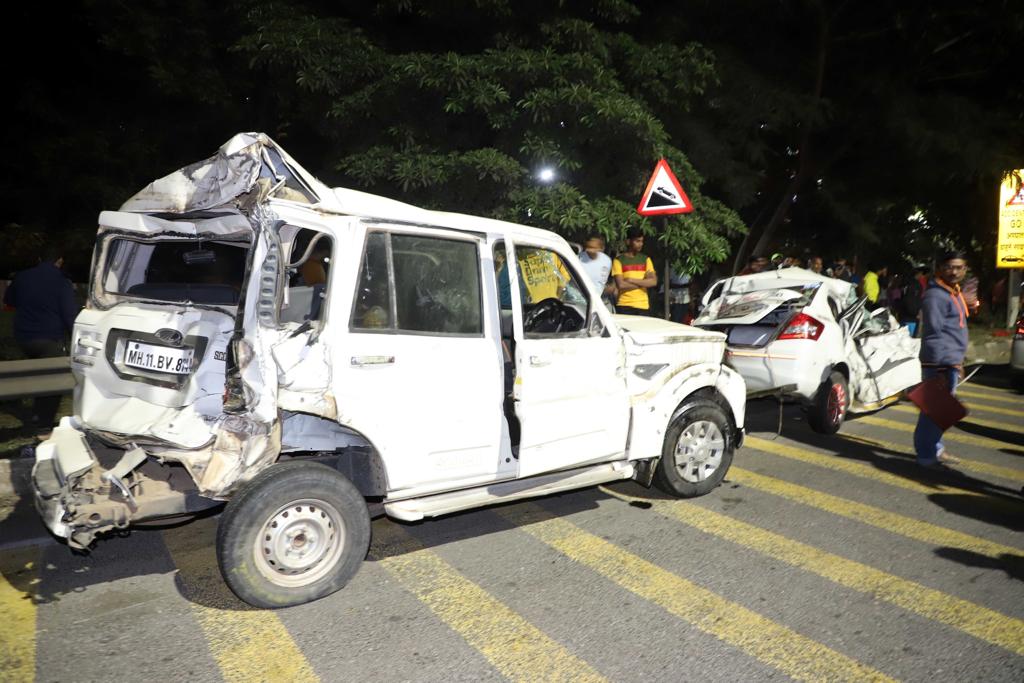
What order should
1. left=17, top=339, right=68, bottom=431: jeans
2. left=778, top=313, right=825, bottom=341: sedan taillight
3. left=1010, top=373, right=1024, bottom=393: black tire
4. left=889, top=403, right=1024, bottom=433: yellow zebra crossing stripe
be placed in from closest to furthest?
left=17, top=339, right=68, bottom=431: jeans < left=778, top=313, right=825, bottom=341: sedan taillight < left=889, top=403, right=1024, bottom=433: yellow zebra crossing stripe < left=1010, top=373, right=1024, bottom=393: black tire

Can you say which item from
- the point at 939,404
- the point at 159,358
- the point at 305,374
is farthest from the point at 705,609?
the point at 939,404

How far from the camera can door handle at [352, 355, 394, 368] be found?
13.0 ft

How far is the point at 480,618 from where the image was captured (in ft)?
12.6

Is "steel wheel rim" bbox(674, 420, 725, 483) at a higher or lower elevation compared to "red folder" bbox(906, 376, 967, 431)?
lower

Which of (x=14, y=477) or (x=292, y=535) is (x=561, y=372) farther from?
(x=14, y=477)

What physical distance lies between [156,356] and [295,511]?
1112mm

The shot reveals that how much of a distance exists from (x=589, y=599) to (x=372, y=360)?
5.72ft

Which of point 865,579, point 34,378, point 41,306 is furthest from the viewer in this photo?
point 41,306

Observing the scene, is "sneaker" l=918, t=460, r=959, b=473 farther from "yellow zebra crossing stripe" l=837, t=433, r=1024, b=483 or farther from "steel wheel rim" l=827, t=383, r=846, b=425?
"steel wheel rim" l=827, t=383, r=846, b=425

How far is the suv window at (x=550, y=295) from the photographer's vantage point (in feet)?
16.6

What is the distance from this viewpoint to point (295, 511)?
3.92 m

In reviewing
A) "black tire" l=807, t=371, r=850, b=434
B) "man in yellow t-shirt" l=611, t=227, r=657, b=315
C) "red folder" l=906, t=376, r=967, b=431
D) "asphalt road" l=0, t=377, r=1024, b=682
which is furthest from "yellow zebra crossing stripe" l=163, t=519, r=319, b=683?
"man in yellow t-shirt" l=611, t=227, r=657, b=315

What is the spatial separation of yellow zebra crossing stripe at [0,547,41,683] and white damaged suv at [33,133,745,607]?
49 centimetres

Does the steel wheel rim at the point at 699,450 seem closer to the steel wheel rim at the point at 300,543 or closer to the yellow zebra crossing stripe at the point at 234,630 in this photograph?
the steel wheel rim at the point at 300,543
